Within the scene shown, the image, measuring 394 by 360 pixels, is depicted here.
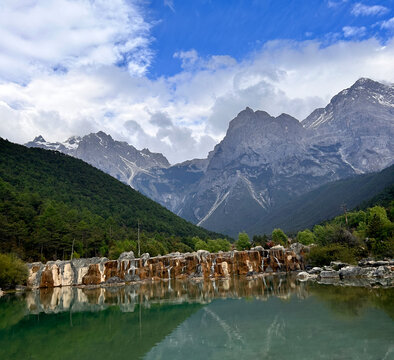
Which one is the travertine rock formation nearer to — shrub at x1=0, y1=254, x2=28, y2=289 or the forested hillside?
the forested hillside

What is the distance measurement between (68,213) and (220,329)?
76.5 metres

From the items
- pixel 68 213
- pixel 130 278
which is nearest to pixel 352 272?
pixel 130 278

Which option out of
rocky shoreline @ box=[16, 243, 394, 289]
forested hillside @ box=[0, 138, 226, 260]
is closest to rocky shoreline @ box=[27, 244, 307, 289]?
rocky shoreline @ box=[16, 243, 394, 289]

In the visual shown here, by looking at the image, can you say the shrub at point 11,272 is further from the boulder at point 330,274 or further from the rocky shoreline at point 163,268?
the boulder at point 330,274

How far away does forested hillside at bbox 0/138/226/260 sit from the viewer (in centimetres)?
7700

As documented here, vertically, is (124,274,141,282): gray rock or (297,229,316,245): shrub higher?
(297,229,316,245): shrub

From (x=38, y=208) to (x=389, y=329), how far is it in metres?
83.6

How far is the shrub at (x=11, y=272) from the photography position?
57.2 meters

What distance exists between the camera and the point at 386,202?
111812 millimetres

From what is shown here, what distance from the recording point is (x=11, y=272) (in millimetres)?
58312

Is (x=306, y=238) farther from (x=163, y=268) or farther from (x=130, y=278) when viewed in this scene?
(x=130, y=278)

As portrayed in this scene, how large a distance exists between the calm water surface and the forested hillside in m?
42.6

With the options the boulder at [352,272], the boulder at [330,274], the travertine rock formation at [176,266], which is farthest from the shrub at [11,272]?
the boulder at [352,272]

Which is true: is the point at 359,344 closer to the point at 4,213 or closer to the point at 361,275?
the point at 361,275
